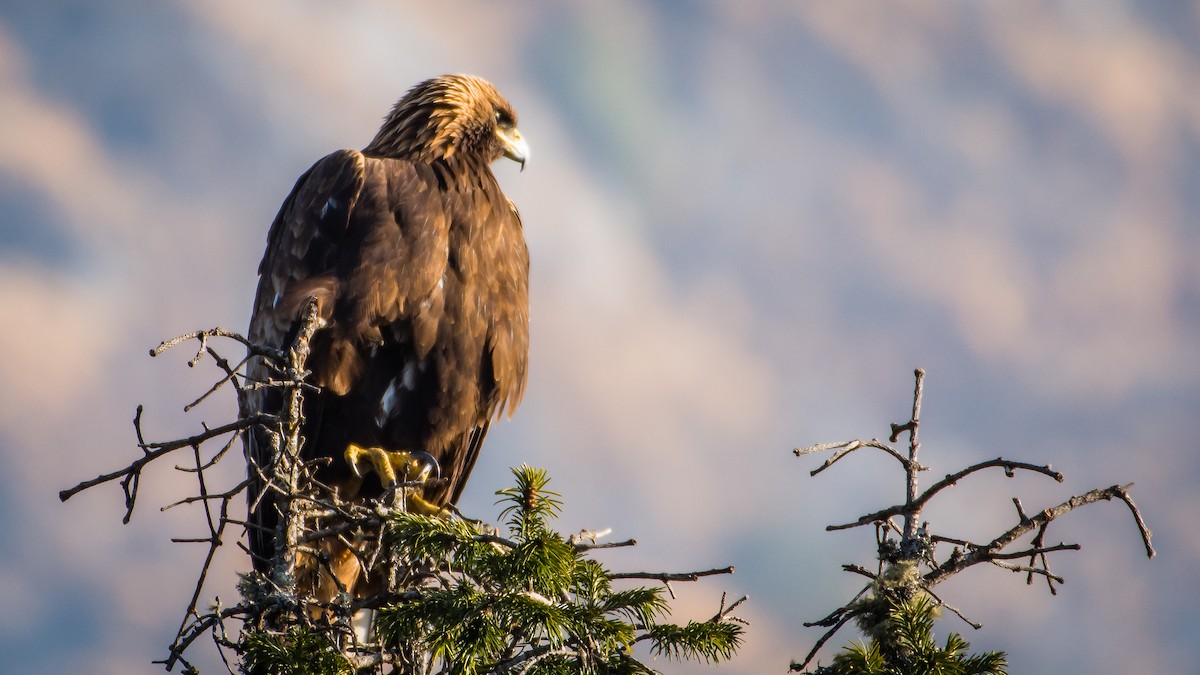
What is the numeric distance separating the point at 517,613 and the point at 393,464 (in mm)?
2247

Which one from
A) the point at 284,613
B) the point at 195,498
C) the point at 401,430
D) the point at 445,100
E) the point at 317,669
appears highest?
the point at 445,100

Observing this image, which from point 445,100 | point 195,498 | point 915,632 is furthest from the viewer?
point 445,100

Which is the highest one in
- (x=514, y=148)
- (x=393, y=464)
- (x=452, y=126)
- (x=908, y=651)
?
(x=514, y=148)

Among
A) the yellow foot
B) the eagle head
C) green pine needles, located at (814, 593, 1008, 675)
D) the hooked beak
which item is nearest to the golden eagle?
the yellow foot

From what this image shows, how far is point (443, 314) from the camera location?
451 centimetres

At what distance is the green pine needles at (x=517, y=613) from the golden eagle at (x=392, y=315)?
1682 millimetres

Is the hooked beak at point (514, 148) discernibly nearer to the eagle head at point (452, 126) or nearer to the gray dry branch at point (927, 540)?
the eagle head at point (452, 126)

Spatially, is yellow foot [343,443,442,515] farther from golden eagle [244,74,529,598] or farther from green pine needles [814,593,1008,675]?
green pine needles [814,593,1008,675]

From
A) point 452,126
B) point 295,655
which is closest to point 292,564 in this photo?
point 295,655

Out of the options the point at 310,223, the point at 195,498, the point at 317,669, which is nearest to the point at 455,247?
the point at 310,223

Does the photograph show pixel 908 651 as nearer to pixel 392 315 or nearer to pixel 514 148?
pixel 392 315

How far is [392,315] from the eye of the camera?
4.36m

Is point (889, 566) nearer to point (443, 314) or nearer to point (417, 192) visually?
point (443, 314)

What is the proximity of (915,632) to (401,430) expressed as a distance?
2.69m
